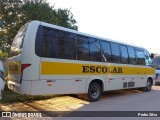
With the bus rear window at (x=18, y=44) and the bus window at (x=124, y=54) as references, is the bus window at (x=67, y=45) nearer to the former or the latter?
the bus rear window at (x=18, y=44)

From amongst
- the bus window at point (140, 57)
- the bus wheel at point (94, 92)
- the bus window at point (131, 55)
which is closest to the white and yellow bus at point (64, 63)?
the bus wheel at point (94, 92)

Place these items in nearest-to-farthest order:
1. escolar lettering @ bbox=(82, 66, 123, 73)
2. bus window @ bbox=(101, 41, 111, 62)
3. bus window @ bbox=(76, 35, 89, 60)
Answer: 1. bus window @ bbox=(76, 35, 89, 60)
2. escolar lettering @ bbox=(82, 66, 123, 73)
3. bus window @ bbox=(101, 41, 111, 62)

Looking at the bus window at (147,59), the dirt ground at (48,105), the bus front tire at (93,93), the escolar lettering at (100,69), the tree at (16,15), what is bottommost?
the dirt ground at (48,105)

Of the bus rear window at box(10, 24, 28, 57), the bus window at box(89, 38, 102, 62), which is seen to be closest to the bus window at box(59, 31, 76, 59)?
the bus window at box(89, 38, 102, 62)

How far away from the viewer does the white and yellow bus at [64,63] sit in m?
8.20

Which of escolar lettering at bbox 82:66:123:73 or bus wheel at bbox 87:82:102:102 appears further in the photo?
bus wheel at bbox 87:82:102:102

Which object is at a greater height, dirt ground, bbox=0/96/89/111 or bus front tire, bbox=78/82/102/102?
bus front tire, bbox=78/82/102/102

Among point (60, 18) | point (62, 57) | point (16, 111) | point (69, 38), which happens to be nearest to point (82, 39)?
point (69, 38)

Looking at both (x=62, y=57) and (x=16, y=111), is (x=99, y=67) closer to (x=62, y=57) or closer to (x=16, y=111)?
(x=62, y=57)

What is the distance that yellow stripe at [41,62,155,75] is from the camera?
8578 millimetres

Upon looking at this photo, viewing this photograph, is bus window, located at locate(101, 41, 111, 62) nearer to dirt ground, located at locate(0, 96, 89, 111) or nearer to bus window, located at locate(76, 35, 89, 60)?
bus window, located at locate(76, 35, 89, 60)

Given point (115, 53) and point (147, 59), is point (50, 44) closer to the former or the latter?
point (115, 53)

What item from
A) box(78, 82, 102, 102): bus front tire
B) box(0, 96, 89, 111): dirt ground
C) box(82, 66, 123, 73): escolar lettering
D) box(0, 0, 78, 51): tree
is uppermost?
box(0, 0, 78, 51): tree

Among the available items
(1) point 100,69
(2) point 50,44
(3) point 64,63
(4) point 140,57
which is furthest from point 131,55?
(2) point 50,44
